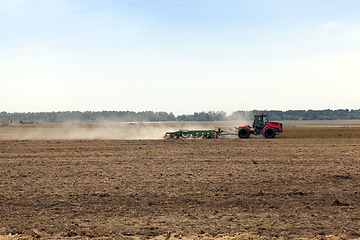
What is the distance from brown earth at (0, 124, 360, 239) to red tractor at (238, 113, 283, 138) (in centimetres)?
1381

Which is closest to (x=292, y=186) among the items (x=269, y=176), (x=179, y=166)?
(x=269, y=176)

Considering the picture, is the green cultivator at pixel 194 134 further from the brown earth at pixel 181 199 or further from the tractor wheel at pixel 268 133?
the brown earth at pixel 181 199

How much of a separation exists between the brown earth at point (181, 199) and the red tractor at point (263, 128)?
13.8 m

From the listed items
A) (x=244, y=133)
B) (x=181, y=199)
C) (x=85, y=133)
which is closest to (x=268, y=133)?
(x=244, y=133)

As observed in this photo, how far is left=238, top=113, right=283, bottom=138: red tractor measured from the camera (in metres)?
30.2

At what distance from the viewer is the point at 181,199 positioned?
380 inches

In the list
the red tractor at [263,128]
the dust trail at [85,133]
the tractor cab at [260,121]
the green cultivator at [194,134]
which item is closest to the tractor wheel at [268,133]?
the red tractor at [263,128]

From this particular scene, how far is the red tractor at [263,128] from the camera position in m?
30.2

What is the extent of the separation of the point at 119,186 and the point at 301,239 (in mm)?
6780

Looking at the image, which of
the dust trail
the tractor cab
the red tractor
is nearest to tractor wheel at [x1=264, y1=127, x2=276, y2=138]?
the red tractor

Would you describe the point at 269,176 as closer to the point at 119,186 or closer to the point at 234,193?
the point at 234,193

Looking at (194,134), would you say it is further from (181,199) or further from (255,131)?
(181,199)

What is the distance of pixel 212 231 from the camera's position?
7199mm

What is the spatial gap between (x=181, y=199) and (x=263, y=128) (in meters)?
22.5
